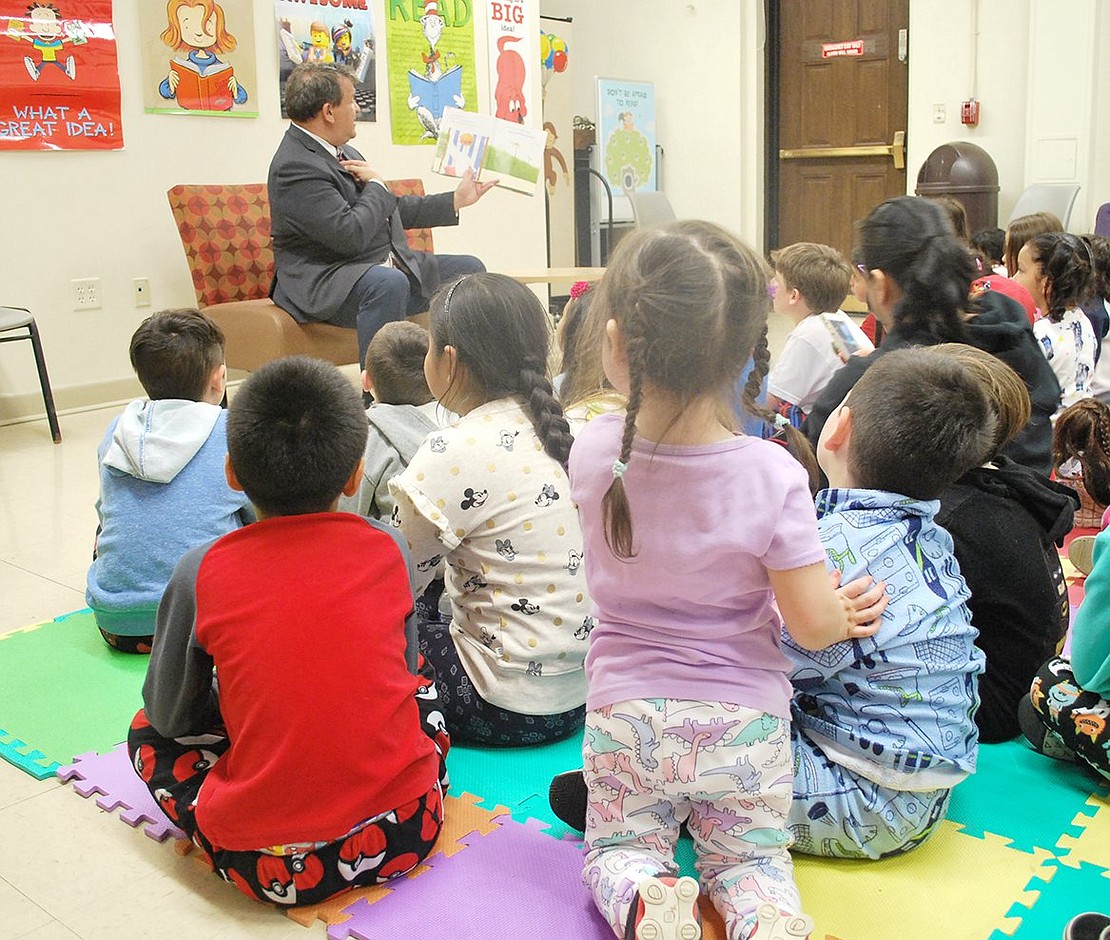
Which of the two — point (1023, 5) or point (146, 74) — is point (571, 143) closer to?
point (1023, 5)

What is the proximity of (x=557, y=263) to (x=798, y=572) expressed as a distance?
296 inches

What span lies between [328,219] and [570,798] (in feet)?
10.5

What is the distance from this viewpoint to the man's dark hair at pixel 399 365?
7.37ft

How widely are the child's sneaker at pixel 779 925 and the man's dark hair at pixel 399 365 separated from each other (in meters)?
1.27

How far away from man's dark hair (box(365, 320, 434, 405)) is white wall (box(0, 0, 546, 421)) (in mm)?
2941

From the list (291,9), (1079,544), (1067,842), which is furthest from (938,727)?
(291,9)

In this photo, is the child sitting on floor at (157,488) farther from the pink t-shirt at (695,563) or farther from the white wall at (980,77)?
the white wall at (980,77)

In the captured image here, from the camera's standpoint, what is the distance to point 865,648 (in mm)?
1494

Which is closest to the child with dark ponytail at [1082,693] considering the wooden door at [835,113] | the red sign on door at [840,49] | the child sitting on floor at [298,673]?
the child sitting on floor at [298,673]

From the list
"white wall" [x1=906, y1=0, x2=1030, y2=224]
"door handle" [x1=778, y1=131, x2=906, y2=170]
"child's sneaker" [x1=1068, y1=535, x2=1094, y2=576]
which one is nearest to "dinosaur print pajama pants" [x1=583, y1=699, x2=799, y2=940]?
"child's sneaker" [x1=1068, y1=535, x2=1094, y2=576]

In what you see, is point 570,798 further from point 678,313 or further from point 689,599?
point 678,313

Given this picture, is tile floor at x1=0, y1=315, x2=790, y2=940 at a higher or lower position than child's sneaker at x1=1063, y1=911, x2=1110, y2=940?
lower

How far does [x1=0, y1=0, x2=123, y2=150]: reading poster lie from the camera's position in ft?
14.4

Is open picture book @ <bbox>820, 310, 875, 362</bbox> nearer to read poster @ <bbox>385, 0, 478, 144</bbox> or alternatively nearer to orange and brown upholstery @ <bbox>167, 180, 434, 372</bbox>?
orange and brown upholstery @ <bbox>167, 180, 434, 372</bbox>
